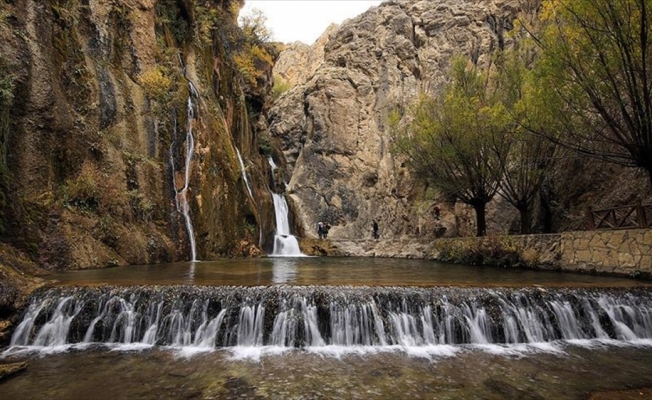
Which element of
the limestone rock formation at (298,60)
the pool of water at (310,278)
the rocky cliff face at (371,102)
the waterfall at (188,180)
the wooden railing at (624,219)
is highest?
the limestone rock formation at (298,60)

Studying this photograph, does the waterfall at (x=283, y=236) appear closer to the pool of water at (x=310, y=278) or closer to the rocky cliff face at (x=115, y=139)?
the rocky cliff face at (x=115, y=139)

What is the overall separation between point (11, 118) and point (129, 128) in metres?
4.73

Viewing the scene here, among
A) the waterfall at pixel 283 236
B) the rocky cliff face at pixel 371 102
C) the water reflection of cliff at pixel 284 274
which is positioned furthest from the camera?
the rocky cliff face at pixel 371 102

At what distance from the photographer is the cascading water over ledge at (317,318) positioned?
23.0 feet

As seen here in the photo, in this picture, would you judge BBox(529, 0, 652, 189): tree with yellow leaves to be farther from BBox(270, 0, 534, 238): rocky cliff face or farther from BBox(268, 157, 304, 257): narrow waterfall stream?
BBox(270, 0, 534, 238): rocky cliff face

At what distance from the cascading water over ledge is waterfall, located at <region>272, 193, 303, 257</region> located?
17922 mm

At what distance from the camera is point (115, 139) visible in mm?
14922

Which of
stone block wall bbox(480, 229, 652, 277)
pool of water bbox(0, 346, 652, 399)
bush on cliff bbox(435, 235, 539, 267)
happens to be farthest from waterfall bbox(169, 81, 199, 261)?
stone block wall bbox(480, 229, 652, 277)

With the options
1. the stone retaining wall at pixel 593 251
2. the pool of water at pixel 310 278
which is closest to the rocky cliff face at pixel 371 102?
the stone retaining wall at pixel 593 251

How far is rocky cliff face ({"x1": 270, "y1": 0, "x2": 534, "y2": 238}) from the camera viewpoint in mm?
37906

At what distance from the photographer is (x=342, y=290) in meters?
7.86

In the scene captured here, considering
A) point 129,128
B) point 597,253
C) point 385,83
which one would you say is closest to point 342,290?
point 597,253

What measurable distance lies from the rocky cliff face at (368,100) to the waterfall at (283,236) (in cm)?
427

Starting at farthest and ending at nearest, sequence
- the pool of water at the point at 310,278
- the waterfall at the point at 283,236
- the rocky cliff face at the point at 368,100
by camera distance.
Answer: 1. the rocky cliff face at the point at 368,100
2. the waterfall at the point at 283,236
3. the pool of water at the point at 310,278
